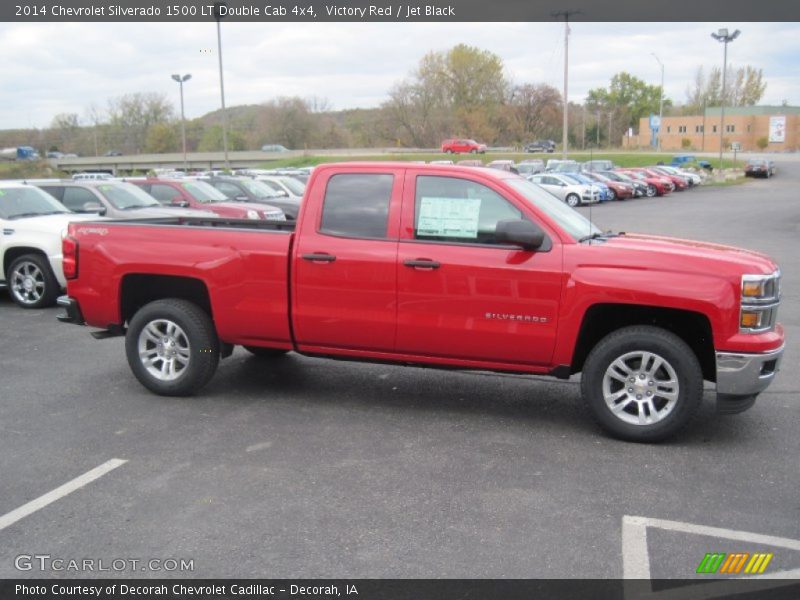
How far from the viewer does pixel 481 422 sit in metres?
5.93

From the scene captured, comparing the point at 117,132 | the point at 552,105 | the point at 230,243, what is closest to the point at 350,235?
the point at 230,243

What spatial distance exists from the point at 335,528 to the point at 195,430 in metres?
2.02

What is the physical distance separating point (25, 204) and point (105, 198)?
192 centimetres

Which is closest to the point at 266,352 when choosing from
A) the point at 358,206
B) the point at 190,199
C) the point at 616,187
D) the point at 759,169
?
the point at 358,206

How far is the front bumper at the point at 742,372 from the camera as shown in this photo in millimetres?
5188

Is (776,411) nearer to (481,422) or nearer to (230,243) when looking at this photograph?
(481,422)

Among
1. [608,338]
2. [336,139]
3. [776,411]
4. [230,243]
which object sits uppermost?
[336,139]

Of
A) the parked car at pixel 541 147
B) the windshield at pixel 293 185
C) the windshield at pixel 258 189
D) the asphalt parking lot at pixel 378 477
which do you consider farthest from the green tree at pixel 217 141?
the asphalt parking lot at pixel 378 477

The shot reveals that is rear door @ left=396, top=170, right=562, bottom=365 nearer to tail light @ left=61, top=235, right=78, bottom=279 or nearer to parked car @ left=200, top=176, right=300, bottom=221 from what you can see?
tail light @ left=61, top=235, right=78, bottom=279

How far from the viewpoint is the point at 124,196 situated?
13797 millimetres

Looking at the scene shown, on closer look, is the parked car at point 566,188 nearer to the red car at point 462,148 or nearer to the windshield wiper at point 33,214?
the windshield wiper at point 33,214

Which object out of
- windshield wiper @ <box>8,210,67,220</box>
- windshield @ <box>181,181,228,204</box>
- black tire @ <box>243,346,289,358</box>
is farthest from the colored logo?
windshield @ <box>181,181,228,204</box>

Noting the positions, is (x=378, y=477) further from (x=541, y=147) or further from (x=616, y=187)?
(x=541, y=147)

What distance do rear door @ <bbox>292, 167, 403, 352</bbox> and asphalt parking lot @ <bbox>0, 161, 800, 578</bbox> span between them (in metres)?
0.69
